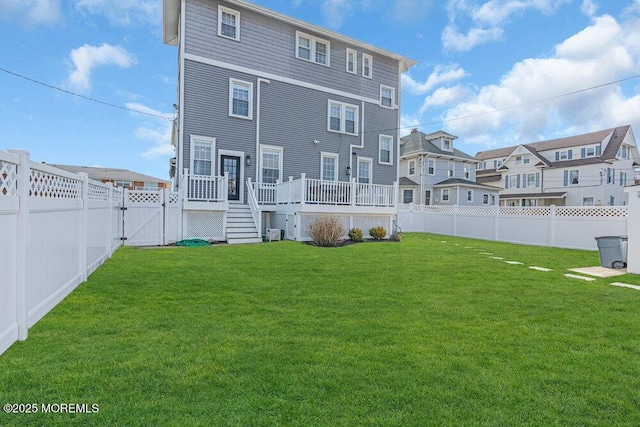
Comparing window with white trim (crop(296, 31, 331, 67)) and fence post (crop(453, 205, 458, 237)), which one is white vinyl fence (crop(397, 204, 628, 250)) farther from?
window with white trim (crop(296, 31, 331, 67))

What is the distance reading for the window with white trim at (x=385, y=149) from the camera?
1698 centimetres

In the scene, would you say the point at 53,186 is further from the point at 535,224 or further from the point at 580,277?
the point at 535,224

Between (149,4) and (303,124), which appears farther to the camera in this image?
(303,124)

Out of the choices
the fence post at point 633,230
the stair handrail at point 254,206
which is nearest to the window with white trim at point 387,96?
the stair handrail at point 254,206

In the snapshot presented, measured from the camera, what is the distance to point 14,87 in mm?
12492

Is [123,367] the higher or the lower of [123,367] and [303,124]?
the lower

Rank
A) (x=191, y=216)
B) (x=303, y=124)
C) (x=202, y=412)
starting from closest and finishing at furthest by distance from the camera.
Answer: (x=202, y=412), (x=191, y=216), (x=303, y=124)

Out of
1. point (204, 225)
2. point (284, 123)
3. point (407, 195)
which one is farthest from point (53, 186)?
point (407, 195)

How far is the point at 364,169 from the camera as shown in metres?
16.5

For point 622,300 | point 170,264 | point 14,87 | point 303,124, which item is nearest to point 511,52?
point 303,124

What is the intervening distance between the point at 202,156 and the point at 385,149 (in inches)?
355

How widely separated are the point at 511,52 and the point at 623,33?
409 cm

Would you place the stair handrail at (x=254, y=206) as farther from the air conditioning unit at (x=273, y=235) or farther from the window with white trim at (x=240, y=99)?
the window with white trim at (x=240, y=99)

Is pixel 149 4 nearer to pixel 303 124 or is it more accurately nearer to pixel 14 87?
pixel 14 87
